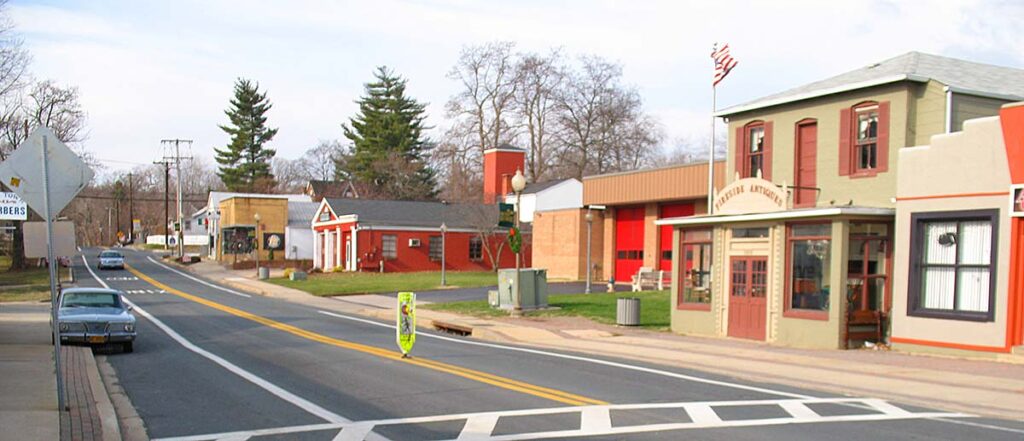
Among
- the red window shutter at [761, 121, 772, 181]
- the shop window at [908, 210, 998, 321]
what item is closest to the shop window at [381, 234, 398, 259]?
the red window shutter at [761, 121, 772, 181]

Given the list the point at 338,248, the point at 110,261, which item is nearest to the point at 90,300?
A: the point at 338,248

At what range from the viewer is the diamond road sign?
10383mm

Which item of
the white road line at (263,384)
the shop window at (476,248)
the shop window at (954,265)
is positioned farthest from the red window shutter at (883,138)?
the shop window at (476,248)

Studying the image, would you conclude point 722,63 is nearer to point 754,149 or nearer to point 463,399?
point 754,149

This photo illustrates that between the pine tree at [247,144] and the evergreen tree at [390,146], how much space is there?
50.3ft

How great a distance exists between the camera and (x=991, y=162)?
16531 mm

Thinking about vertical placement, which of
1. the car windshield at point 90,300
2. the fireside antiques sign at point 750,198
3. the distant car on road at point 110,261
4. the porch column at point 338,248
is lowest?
the distant car on road at point 110,261

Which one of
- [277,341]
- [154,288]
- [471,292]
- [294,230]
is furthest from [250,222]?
[277,341]

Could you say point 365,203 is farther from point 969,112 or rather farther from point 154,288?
point 969,112

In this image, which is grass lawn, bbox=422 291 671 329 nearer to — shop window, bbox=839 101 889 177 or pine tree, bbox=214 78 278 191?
shop window, bbox=839 101 889 177

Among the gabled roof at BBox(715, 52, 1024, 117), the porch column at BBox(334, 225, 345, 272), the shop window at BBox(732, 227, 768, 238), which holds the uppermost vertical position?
the gabled roof at BBox(715, 52, 1024, 117)

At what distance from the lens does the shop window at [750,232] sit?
20.7 m

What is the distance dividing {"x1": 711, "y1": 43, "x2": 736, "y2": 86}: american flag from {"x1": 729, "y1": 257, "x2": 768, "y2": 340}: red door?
8.05 m

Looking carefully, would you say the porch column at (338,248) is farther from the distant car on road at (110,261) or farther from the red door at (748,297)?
the red door at (748,297)
